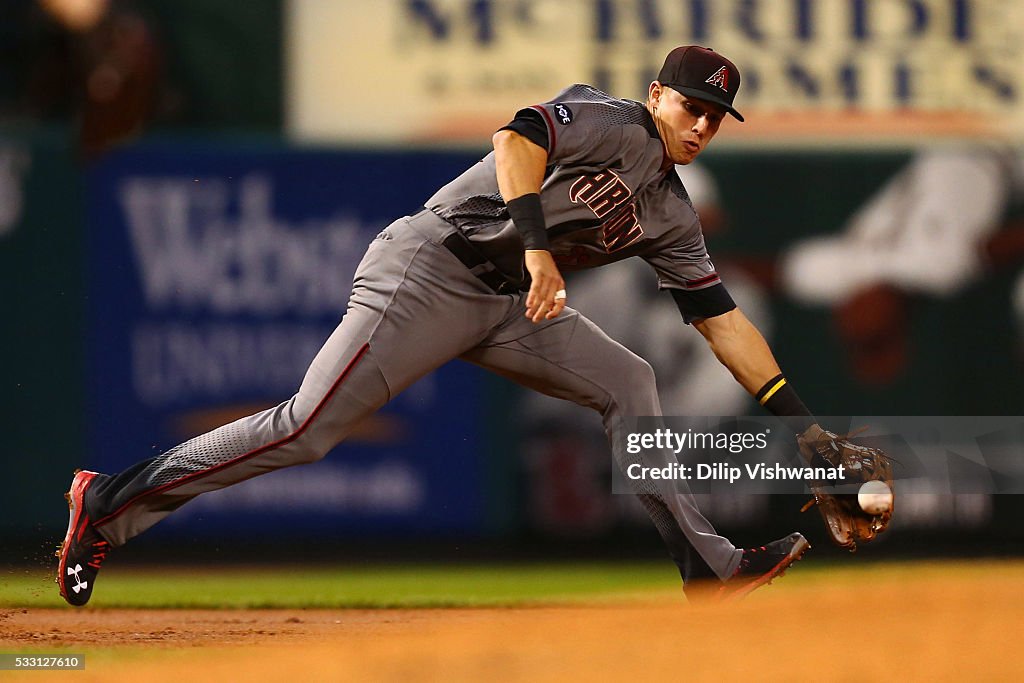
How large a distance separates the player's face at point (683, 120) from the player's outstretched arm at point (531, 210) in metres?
0.42

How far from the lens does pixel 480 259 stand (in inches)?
172

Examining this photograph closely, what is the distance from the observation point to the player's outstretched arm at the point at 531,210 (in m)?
4.00

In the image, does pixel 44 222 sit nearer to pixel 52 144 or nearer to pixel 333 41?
pixel 52 144

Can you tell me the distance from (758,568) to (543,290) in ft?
4.11

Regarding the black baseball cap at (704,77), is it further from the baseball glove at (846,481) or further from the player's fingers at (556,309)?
the baseball glove at (846,481)

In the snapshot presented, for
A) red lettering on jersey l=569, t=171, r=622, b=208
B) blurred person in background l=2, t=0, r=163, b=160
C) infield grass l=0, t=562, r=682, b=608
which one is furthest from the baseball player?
blurred person in background l=2, t=0, r=163, b=160

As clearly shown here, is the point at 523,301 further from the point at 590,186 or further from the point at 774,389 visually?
the point at 774,389

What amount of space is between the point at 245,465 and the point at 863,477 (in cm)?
194

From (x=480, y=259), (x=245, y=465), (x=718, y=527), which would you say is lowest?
(x=718, y=527)

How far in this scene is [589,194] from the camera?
4.31 meters

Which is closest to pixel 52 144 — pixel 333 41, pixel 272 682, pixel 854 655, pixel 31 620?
pixel 333 41

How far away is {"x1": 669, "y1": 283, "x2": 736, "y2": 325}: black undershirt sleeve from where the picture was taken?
4.64 metres

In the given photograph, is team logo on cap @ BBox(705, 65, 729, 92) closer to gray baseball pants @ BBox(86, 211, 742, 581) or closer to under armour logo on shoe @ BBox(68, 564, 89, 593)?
gray baseball pants @ BBox(86, 211, 742, 581)

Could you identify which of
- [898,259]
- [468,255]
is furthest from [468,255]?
[898,259]
